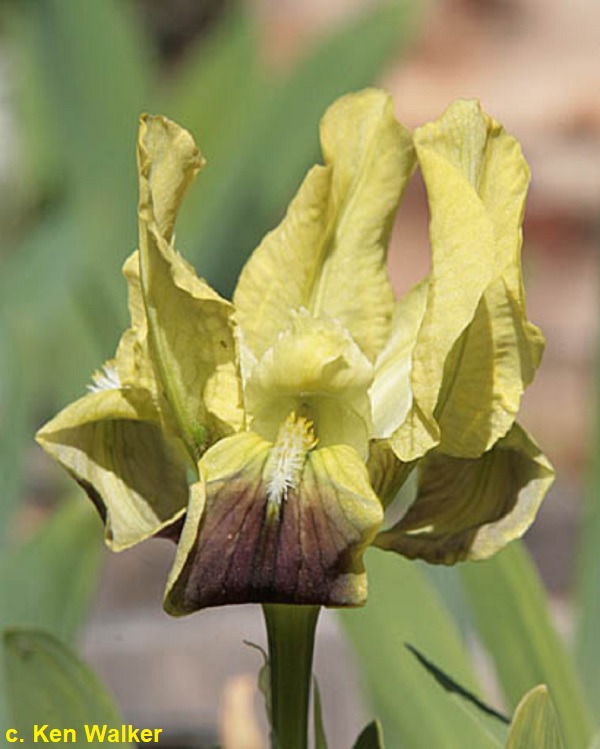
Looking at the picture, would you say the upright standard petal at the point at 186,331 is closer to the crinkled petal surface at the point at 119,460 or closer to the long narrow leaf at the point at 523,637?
the crinkled petal surface at the point at 119,460

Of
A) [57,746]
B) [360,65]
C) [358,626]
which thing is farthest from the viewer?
[360,65]

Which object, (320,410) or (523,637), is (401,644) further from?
(320,410)

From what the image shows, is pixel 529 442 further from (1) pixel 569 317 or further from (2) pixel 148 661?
(1) pixel 569 317

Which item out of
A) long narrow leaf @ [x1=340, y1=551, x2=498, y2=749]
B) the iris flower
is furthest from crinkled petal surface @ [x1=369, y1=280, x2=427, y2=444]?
long narrow leaf @ [x1=340, y1=551, x2=498, y2=749]

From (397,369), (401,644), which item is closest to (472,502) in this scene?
(397,369)

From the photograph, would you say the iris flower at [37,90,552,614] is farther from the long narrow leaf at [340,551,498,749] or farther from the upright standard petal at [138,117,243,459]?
the long narrow leaf at [340,551,498,749]

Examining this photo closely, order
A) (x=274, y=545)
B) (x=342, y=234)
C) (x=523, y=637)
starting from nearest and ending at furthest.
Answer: (x=274, y=545), (x=342, y=234), (x=523, y=637)

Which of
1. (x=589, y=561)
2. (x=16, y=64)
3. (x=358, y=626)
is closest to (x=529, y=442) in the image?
(x=358, y=626)
